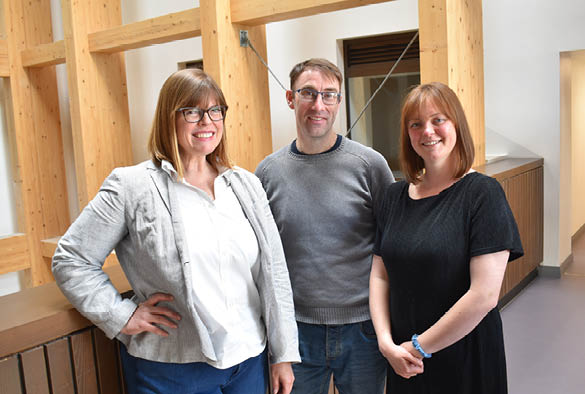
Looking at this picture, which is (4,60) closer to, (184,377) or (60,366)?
(60,366)

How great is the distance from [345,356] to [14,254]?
21.1ft

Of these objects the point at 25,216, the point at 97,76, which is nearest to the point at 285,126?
the point at 97,76

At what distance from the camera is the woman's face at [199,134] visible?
4.93 ft

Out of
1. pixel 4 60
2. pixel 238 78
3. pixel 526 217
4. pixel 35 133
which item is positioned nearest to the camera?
pixel 238 78

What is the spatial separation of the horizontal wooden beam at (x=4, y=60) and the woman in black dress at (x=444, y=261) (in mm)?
6831

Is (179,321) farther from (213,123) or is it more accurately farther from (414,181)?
(414,181)

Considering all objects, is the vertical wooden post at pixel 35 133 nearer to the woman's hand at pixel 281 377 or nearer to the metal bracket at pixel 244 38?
the metal bracket at pixel 244 38

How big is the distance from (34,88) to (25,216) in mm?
1679

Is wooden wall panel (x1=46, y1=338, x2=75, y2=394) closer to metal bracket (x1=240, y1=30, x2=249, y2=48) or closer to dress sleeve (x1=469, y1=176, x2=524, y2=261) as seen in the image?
dress sleeve (x1=469, y1=176, x2=524, y2=261)

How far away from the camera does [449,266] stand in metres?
1.48

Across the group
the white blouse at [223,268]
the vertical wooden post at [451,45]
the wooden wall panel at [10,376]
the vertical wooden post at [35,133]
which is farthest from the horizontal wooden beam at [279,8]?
the vertical wooden post at [35,133]

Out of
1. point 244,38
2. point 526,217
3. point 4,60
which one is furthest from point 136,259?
point 4,60

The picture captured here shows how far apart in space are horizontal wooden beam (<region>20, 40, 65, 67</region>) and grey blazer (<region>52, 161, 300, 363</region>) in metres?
5.41

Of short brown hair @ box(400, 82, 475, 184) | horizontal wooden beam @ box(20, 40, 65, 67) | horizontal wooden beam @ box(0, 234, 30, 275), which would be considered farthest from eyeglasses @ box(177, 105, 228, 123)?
horizontal wooden beam @ box(0, 234, 30, 275)
